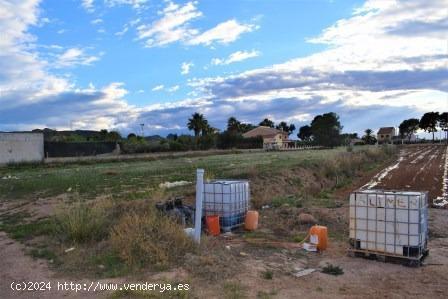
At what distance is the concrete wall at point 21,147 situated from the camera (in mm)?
38406

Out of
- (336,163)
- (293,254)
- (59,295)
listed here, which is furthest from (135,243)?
(336,163)

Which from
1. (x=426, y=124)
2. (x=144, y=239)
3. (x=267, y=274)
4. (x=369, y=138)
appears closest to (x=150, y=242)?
(x=144, y=239)

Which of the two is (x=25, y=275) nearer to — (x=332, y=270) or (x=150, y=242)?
(x=150, y=242)

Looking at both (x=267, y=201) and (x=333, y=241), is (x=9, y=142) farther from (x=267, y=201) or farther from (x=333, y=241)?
(x=333, y=241)


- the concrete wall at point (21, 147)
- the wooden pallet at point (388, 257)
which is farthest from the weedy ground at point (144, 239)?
the concrete wall at point (21, 147)

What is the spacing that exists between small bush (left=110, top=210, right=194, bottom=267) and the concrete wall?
112ft

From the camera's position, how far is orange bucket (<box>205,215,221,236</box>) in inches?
373

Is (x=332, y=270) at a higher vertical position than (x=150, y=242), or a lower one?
lower

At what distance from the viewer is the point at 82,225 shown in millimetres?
8820

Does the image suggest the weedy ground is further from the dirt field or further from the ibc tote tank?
the ibc tote tank

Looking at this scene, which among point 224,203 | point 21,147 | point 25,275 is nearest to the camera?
point 25,275

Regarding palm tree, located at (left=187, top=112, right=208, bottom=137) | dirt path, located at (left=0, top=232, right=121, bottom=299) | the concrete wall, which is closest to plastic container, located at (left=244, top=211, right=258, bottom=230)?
dirt path, located at (left=0, top=232, right=121, bottom=299)

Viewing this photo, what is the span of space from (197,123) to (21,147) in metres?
68.1

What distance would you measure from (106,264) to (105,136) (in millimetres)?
73394
